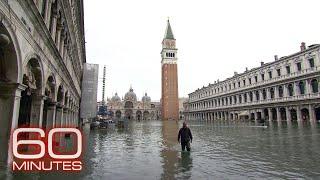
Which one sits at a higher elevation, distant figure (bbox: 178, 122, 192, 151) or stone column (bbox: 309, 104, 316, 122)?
stone column (bbox: 309, 104, 316, 122)

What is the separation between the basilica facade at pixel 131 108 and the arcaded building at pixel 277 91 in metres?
72.1

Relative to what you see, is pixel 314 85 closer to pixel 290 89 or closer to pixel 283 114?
pixel 290 89

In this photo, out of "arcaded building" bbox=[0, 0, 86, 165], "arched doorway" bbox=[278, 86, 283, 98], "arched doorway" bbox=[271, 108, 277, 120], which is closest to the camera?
"arcaded building" bbox=[0, 0, 86, 165]

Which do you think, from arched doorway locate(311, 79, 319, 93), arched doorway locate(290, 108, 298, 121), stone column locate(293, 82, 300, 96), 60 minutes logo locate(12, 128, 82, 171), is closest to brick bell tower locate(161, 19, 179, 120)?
arched doorway locate(290, 108, 298, 121)

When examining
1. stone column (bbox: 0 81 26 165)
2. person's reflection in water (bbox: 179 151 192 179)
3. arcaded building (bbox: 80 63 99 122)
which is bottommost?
person's reflection in water (bbox: 179 151 192 179)

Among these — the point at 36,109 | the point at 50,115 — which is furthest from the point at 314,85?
the point at 36,109

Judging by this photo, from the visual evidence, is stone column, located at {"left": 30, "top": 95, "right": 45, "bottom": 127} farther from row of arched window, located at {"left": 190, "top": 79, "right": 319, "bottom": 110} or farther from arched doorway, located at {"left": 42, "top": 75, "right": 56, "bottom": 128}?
row of arched window, located at {"left": 190, "top": 79, "right": 319, "bottom": 110}

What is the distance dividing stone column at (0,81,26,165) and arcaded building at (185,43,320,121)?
39.1m

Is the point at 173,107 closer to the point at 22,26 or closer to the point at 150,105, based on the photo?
the point at 150,105

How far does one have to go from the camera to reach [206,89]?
7625cm

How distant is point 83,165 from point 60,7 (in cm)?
783

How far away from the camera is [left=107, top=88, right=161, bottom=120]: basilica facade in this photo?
13138 cm

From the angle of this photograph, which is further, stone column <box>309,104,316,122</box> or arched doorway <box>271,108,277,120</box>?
arched doorway <box>271,108,277,120</box>

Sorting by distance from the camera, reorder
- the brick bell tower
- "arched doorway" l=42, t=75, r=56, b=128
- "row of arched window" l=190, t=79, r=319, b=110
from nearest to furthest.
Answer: "arched doorway" l=42, t=75, r=56, b=128
"row of arched window" l=190, t=79, r=319, b=110
the brick bell tower
